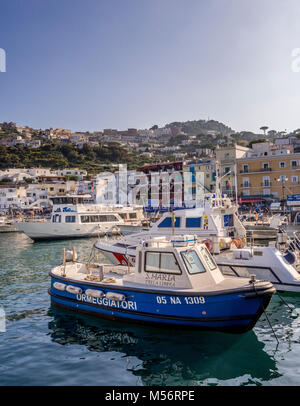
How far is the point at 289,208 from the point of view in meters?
45.5

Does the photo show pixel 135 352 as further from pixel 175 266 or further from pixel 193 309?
pixel 175 266

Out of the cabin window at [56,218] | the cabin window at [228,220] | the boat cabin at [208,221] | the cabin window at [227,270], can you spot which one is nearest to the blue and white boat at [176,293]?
the cabin window at [227,270]

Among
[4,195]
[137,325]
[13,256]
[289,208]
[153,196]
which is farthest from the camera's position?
[4,195]

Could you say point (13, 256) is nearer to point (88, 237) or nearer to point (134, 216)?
point (88, 237)

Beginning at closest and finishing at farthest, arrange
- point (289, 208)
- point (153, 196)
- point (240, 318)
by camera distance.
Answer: point (240, 318) → point (289, 208) → point (153, 196)

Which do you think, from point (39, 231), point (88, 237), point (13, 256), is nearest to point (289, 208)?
point (88, 237)

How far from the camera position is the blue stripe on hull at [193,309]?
1016cm

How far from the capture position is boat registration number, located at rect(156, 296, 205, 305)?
33.8 feet

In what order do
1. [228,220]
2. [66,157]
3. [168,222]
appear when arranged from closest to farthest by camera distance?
1. [168,222]
2. [228,220]
3. [66,157]

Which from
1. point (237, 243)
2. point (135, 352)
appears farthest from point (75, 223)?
point (135, 352)

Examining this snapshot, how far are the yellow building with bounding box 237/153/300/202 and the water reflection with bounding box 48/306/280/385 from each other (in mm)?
46638

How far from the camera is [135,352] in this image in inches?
393

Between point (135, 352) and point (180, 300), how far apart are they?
6.29 feet
